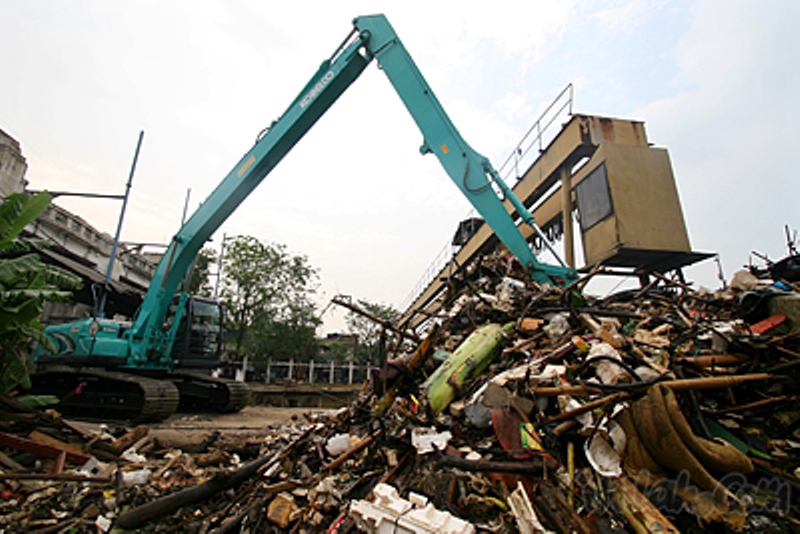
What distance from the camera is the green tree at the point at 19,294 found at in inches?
209

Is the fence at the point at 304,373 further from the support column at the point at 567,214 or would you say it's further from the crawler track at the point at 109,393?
the support column at the point at 567,214

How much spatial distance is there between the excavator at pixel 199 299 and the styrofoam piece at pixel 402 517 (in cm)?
409

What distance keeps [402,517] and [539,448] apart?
885mm

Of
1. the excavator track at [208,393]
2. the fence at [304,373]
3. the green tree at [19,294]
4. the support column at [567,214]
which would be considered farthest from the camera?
the fence at [304,373]

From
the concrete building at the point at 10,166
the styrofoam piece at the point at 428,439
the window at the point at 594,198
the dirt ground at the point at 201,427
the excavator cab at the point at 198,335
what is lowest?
the dirt ground at the point at 201,427

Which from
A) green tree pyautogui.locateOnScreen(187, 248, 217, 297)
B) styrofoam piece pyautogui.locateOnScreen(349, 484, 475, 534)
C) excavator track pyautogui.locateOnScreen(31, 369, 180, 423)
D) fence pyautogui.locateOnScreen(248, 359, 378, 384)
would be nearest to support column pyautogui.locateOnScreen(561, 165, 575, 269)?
styrofoam piece pyautogui.locateOnScreen(349, 484, 475, 534)

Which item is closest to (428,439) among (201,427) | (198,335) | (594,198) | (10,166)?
(594,198)

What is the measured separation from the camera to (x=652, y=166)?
6.80 metres

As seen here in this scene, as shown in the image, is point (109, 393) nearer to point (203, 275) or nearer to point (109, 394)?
point (109, 394)

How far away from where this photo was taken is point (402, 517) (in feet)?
6.59

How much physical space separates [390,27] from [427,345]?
561 cm

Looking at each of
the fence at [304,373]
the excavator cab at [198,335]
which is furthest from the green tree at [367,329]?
the excavator cab at [198,335]

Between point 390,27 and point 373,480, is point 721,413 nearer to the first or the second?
point 373,480

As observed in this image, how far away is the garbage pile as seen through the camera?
1987 millimetres
